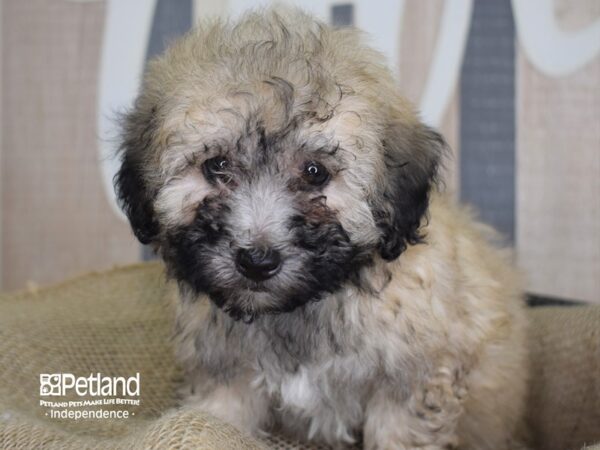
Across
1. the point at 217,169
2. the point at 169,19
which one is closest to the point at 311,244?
the point at 217,169

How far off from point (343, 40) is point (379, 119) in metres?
0.27

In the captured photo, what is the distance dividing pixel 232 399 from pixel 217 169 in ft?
2.46

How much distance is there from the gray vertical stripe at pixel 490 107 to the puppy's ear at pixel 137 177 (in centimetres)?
204

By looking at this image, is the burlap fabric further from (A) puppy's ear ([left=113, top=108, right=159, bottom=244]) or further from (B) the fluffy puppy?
(A) puppy's ear ([left=113, top=108, right=159, bottom=244])

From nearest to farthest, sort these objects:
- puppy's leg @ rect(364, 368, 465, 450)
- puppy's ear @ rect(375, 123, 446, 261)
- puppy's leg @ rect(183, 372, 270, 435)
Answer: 1. puppy's ear @ rect(375, 123, 446, 261)
2. puppy's leg @ rect(364, 368, 465, 450)
3. puppy's leg @ rect(183, 372, 270, 435)

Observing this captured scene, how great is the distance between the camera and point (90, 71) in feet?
14.3

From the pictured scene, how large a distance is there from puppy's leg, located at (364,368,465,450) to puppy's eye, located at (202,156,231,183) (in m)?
0.73

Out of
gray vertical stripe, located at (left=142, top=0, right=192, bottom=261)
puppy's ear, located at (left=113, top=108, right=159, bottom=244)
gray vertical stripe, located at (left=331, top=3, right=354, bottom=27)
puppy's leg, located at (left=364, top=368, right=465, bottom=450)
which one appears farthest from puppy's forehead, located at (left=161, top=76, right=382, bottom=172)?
gray vertical stripe, located at (left=142, top=0, right=192, bottom=261)

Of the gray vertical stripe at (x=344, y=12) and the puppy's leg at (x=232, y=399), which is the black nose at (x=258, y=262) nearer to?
the puppy's leg at (x=232, y=399)

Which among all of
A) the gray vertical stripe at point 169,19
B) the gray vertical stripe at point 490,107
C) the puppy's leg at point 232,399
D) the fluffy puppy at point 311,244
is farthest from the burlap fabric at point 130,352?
the gray vertical stripe at point 490,107

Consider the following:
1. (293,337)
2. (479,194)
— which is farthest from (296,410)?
(479,194)

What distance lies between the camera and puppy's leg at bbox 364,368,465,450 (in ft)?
8.16

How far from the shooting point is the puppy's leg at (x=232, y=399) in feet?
8.53

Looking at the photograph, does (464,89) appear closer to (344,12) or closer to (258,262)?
(344,12)
